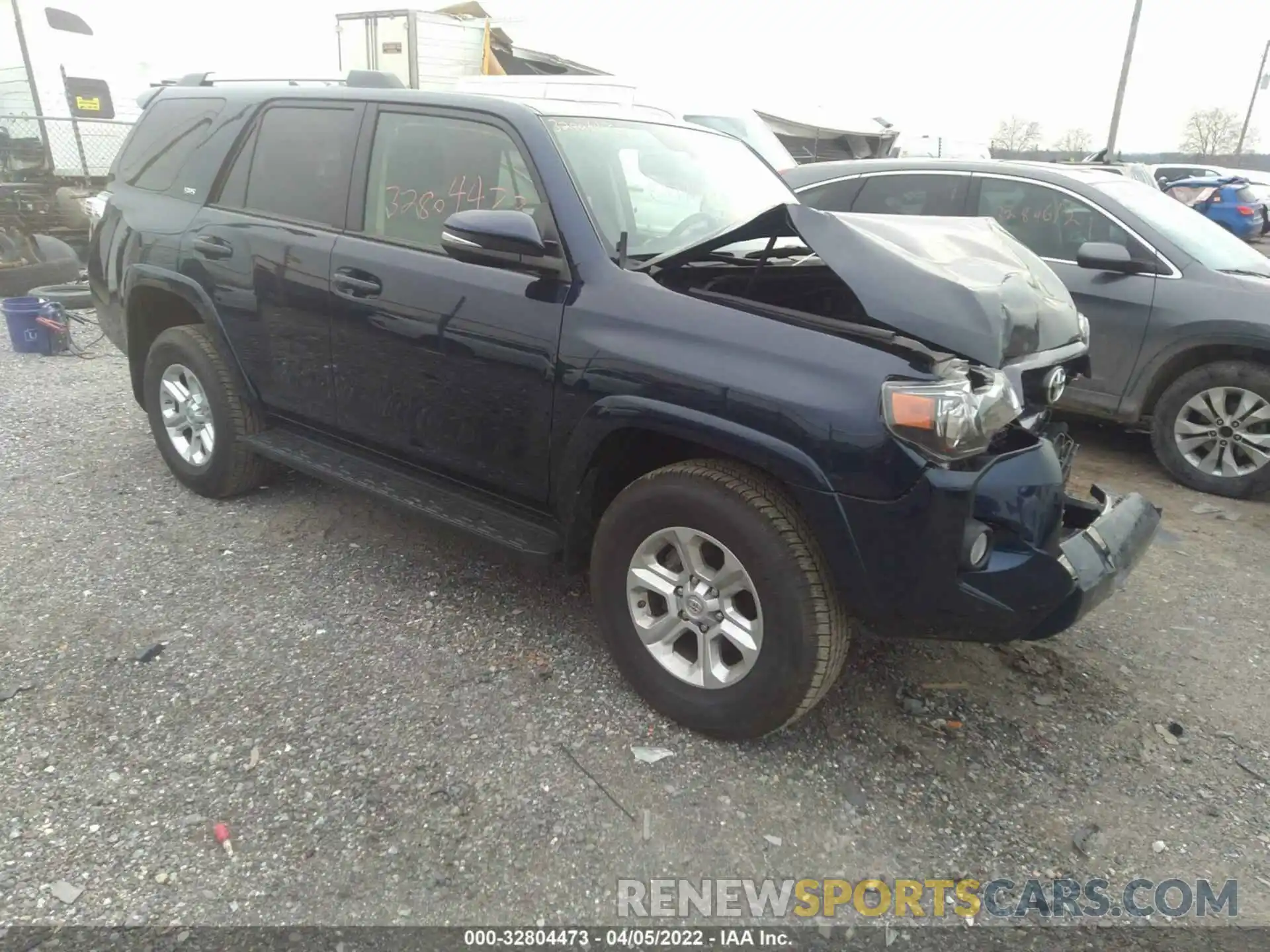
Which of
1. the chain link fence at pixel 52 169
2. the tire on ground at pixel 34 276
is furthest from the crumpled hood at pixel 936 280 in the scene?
the chain link fence at pixel 52 169

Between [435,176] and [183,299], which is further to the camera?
[183,299]

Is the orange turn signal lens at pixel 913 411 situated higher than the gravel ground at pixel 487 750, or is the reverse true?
the orange turn signal lens at pixel 913 411

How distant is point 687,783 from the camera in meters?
2.60

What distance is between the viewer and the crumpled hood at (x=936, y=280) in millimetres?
2430

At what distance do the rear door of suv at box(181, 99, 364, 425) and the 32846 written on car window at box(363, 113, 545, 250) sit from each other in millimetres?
192

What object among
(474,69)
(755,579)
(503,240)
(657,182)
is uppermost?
(474,69)

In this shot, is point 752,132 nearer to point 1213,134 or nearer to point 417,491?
point 417,491

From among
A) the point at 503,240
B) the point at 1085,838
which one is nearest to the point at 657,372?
the point at 503,240

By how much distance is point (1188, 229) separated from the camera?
5309mm

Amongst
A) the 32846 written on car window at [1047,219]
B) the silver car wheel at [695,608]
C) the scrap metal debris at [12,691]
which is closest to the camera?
the silver car wheel at [695,608]

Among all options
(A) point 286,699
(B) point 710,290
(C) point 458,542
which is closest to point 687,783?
(A) point 286,699

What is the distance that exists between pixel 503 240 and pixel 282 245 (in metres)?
1.42

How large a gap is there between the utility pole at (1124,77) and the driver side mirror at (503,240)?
22668mm

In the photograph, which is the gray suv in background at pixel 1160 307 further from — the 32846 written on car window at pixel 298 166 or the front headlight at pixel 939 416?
the 32846 written on car window at pixel 298 166
